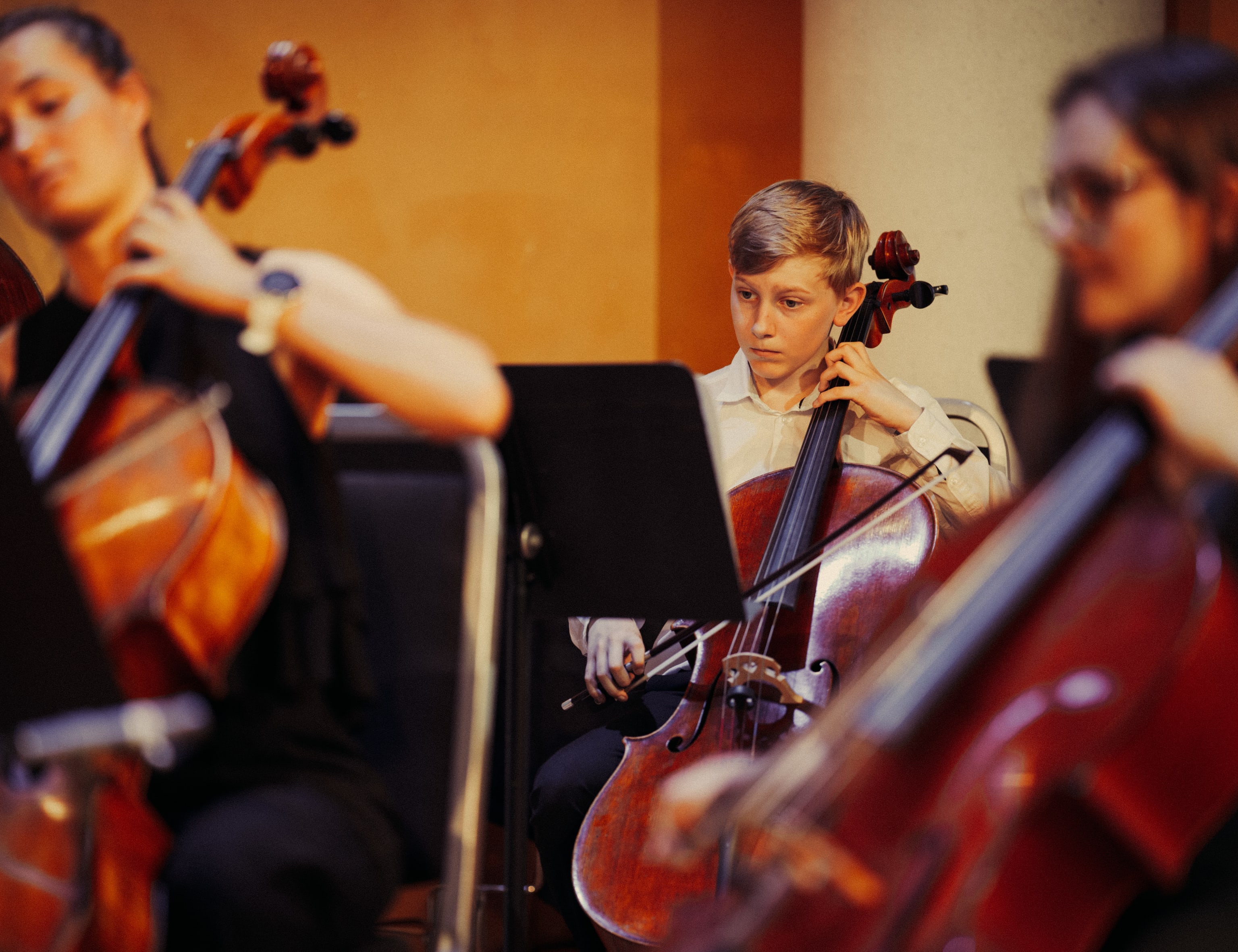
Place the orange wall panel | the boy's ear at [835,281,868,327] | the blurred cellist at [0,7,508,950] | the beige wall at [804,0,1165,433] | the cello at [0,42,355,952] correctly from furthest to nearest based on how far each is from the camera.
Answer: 1. the orange wall panel
2. the beige wall at [804,0,1165,433]
3. the boy's ear at [835,281,868,327]
4. the blurred cellist at [0,7,508,950]
5. the cello at [0,42,355,952]

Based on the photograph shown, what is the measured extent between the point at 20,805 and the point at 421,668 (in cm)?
40

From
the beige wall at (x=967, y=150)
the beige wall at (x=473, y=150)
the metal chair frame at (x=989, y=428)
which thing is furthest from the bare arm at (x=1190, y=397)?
the beige wall at (x=473, y=150)

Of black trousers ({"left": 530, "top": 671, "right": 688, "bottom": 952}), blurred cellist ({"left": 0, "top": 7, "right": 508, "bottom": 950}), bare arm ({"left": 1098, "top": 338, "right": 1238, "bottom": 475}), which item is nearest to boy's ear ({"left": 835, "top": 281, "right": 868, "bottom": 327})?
black trousers ({"left": 530, "top": 671, "right": 688, "bottom": 952})

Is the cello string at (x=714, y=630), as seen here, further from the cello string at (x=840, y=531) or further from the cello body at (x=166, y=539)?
the cello body at (x=166, y=539)

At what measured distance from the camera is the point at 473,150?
3.09 m

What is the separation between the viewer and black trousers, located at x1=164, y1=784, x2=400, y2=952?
3.00 ft

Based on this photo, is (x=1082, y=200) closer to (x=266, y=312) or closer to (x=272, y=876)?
(x=266, y=312)

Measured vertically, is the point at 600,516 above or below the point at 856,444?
above

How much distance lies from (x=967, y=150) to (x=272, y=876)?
7.50 feet

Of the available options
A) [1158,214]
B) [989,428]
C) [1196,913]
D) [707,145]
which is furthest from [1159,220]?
[707,145]

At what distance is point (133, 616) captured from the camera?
0.86m

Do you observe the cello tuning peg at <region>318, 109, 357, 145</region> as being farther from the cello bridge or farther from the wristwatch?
the cello bridge

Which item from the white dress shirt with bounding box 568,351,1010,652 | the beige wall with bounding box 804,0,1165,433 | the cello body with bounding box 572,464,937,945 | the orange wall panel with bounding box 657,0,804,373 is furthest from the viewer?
the orange wall panel with bounding box 657,0,804,373

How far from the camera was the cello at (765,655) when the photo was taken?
1421mm
